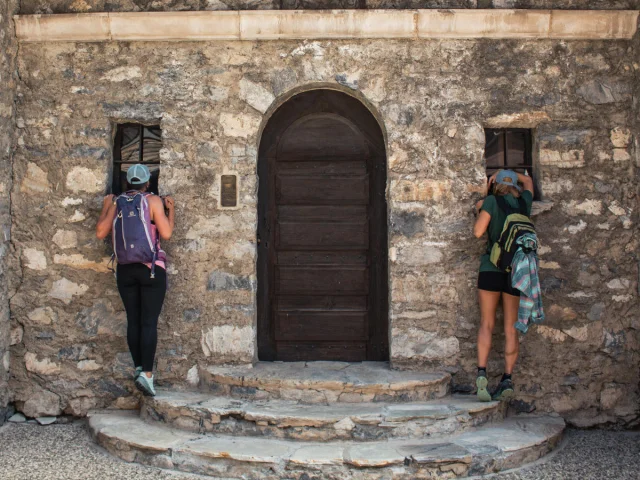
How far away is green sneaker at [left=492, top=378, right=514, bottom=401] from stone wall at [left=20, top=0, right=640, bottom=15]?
9.10ft

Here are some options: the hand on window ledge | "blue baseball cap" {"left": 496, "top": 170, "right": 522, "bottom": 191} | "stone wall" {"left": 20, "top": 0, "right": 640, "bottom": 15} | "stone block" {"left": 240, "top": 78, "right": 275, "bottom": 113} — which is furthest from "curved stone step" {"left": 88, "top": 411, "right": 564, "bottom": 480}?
"stone wall" {"left": 20, "top": 0, "right": 640, "bottom": 15}

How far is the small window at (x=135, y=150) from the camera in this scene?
5141 mm

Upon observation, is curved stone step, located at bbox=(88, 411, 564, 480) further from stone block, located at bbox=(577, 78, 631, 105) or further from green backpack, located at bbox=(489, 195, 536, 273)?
stone block, located at bbox=(577, 78, 631, 105)

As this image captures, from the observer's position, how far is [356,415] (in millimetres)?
4184

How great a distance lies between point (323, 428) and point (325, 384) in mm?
395

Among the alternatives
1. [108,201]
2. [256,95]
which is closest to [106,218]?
[108,201]

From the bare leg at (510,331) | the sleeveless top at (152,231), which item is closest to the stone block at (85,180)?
the sleeveless top at (152,231)

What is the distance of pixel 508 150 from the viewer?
5.13 m

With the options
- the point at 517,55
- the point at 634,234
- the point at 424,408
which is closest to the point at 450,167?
the point at 517,55

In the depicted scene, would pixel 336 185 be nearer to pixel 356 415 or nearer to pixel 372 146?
pixel 372 146

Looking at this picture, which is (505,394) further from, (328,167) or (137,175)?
(137,175)

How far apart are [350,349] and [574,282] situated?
5.75 ft

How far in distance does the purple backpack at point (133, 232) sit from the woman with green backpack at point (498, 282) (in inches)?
89.3

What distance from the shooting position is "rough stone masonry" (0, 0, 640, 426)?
4902mm
